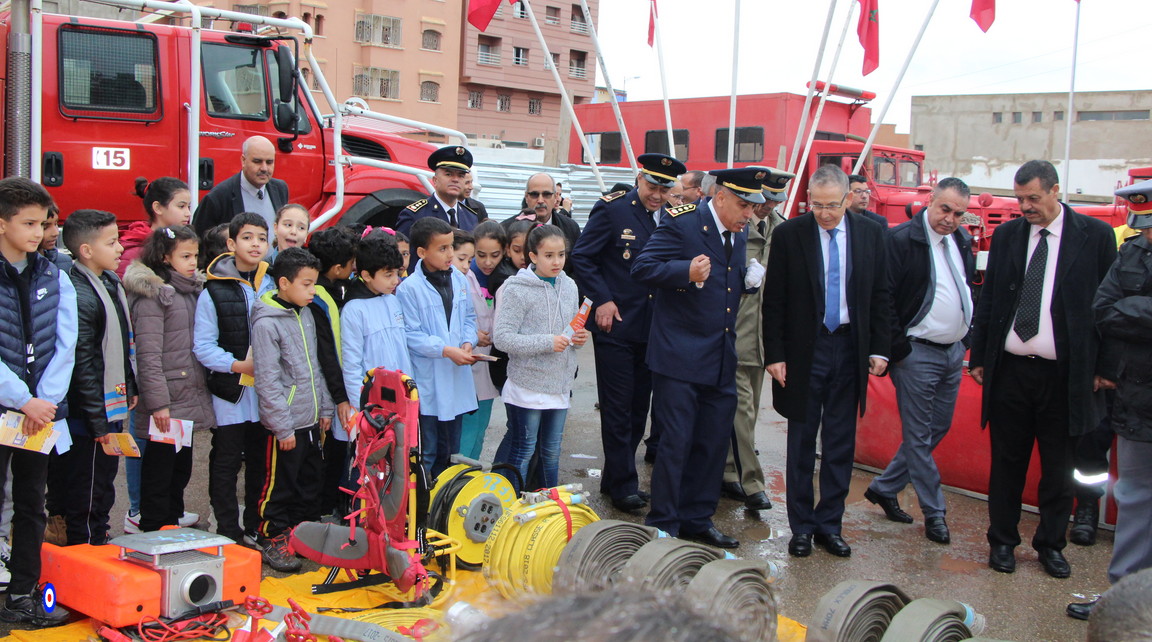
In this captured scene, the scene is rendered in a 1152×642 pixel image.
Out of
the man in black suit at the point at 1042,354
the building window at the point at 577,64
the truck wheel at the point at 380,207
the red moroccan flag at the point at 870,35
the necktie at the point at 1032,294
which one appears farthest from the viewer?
the building window at the point at 577,64

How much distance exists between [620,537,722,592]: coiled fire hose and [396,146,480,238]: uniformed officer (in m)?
3.28

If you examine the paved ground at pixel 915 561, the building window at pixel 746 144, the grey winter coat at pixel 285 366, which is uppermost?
the building window at pixel 746 144

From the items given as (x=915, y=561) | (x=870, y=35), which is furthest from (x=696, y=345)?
(x=870, y=35)

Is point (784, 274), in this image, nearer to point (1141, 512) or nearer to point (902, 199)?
point (1141, 512)

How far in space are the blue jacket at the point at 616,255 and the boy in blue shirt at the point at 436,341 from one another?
912 mm

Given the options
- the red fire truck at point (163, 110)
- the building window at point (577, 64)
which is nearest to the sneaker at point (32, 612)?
the red fire truck at point (163, 110)

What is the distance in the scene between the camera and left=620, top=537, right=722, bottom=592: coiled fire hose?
339 centimetres

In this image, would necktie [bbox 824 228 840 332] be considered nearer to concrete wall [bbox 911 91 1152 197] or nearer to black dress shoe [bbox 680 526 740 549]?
black dress shoe [bbox 680 526 740 549]

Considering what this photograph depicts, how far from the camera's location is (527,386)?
522cm

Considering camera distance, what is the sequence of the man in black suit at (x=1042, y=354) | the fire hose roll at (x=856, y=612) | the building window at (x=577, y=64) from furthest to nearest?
the building window at (x=577, y=64) → the man in black suit at (x=1042, y=354) → the fire hose roll at (x=856, y=612)

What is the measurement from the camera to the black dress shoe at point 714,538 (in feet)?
16.5

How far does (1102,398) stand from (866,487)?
1.86 m

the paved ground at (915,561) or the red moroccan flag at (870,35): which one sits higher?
the red moroccan flag at (870,35)

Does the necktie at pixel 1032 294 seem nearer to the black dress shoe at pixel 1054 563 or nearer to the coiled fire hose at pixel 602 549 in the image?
the black dress shoe at pixel 1054 563
